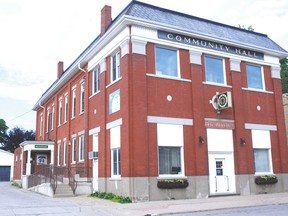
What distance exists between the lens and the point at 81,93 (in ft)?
86.1

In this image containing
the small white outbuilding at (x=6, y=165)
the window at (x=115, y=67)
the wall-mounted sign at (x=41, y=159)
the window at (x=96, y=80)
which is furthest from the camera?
the small white outbuilding at (x=6, y=165)

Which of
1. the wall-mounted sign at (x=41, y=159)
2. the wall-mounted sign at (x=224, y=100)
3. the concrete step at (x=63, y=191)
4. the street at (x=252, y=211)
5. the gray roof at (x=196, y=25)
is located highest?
the gray roof at (x=196, y=25)

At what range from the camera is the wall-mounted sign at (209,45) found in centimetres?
1973

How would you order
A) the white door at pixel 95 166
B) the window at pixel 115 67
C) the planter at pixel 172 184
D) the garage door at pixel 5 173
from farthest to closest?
the garage door at pixel 5 173 → the white door at pixel 95 166 → the window at pixel 115 67 → the planter at pixel 172 184

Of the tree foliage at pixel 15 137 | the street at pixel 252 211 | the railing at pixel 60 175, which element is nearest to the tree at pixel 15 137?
the tree foliage at pixel 15 137

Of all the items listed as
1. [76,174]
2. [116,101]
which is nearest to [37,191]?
[76,174]

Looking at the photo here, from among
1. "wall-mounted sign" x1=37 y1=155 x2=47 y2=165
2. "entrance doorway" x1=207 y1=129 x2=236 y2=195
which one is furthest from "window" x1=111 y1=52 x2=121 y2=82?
"wall-mounted sign" x1=37 y1=155 x2=47 y2=165

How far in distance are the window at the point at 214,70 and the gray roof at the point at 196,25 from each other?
4.60 ft

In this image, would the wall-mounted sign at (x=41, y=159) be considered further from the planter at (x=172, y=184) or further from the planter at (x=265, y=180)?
the planter at (x=265, y=180)

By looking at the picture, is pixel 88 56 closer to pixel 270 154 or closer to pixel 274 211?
pixel 270 154

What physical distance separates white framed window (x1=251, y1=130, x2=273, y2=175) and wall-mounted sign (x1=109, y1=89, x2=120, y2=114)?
8.56 metres

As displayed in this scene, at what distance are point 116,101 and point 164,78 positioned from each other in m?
3.01

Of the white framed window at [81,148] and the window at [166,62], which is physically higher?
the window at [166,62]

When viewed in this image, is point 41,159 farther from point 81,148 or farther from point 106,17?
point 106,17
